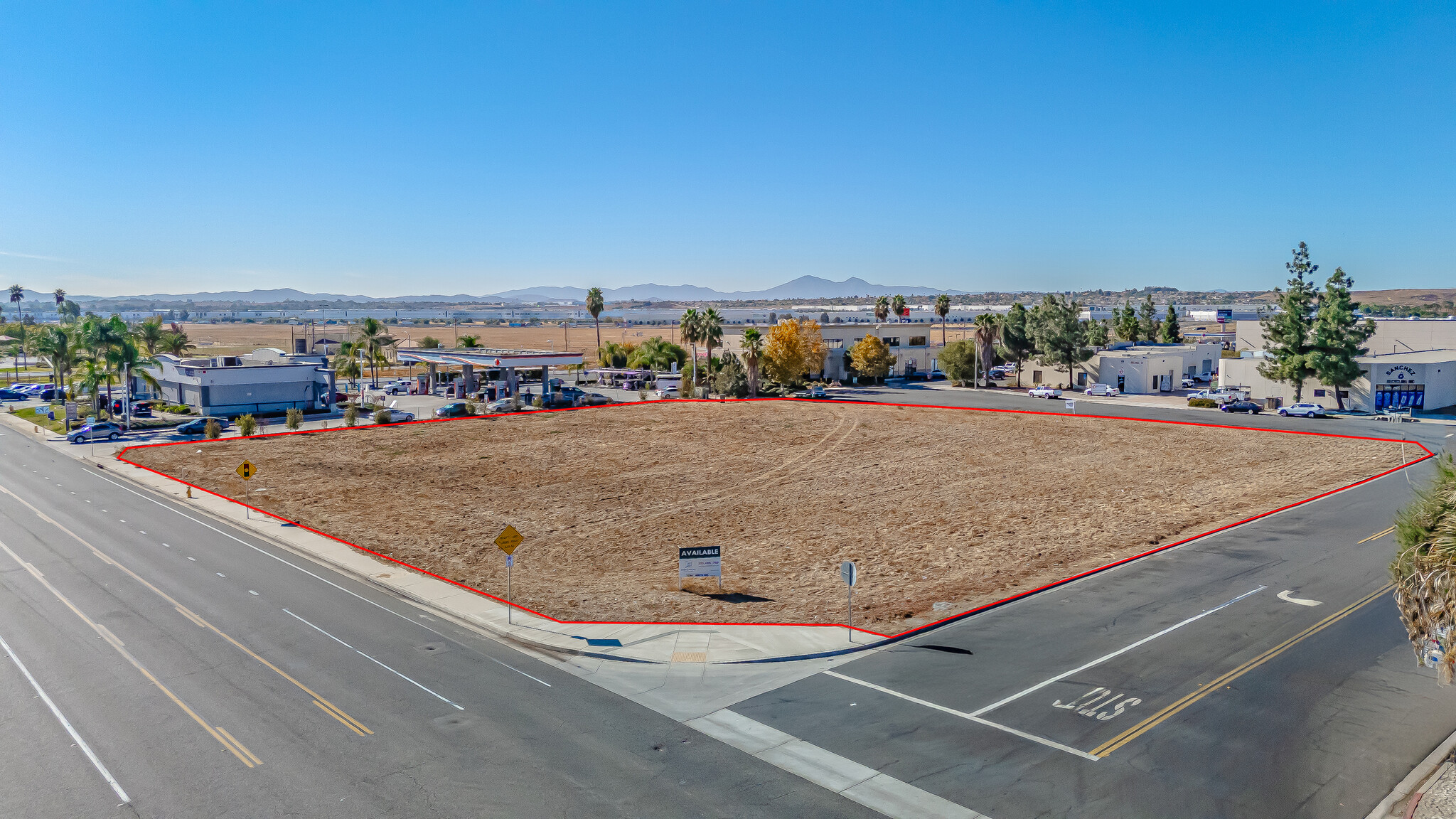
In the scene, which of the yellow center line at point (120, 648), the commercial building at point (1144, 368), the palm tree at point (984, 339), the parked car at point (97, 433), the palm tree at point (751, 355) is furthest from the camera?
the palm tree at point (984, 339)

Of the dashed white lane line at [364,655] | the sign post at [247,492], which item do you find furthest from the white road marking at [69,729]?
the sign post at [247,492]

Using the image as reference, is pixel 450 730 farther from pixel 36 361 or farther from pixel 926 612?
pixel 36 361

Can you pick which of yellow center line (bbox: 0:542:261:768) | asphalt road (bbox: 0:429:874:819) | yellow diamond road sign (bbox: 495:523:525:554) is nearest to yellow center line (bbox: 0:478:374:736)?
asphalt road (bbox: 0:429:874:819)

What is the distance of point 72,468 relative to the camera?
4459cm

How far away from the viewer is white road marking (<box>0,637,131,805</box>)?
43.3 feet

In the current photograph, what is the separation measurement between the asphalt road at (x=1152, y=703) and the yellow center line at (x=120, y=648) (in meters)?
9.49

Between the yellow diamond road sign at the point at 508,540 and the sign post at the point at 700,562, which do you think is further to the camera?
the sign post at the point at 700,562

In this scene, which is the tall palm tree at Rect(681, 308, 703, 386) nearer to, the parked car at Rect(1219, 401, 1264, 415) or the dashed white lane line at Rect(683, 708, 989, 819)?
the parked car at Rect(1219, 401, 1264, 415)

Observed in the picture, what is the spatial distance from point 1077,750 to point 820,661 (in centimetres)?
589

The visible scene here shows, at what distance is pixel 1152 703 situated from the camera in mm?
16094

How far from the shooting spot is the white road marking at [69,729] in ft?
43.3

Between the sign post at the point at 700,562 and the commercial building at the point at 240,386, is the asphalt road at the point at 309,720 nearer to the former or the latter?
the sign post at the point at 700,562

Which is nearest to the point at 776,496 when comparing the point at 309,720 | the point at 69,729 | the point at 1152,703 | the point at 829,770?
the point at 1152,703

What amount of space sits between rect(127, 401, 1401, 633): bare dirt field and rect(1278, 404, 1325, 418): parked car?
35.3 feet
